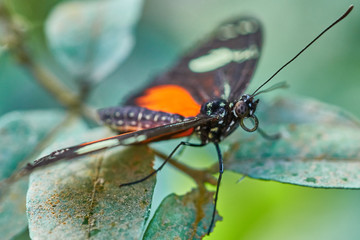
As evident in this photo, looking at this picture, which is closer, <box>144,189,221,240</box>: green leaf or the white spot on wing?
<box>144,189,221,240</box>: green leaf

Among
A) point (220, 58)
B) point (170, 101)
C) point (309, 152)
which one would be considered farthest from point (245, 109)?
point (220, 58)

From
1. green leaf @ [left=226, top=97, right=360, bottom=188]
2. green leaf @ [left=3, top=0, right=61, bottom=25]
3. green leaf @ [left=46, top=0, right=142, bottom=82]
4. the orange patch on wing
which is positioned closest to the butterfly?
the orange patch on wing

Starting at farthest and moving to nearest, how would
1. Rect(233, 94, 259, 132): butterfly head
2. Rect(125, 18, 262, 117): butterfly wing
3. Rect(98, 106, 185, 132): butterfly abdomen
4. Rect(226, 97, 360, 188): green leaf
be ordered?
Rect(125, 18, 262, 117): butterfly wing
Rect(98, 106, 185, 132): butterfly abdomen
Rect(233, 94, 259, 132): butterfly head
Rect(226, 97, 360, 188): green leaf

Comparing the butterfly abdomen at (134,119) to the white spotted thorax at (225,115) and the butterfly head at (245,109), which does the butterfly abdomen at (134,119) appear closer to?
the white spotted thorax at (225,115)

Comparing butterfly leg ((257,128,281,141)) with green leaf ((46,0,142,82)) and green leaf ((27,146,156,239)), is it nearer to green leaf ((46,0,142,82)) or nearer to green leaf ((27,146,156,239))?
green leaf ((27,146,156,239))

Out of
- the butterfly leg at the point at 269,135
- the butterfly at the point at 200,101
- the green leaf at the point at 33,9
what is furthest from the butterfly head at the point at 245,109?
the green leaf at the point at 33,9

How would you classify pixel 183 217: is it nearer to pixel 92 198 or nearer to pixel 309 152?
pixel 92 198
